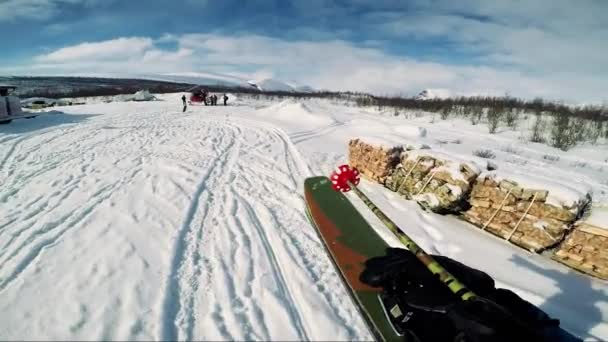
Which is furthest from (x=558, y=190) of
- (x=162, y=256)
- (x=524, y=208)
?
(x=162, y=256)

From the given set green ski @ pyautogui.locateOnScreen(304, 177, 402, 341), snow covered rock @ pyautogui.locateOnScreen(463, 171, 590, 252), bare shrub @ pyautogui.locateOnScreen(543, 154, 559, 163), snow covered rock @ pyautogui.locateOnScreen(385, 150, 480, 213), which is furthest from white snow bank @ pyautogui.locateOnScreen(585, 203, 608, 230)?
bare shrub @ pyautogui.locateOnScreen(543, 154, 559, 163)

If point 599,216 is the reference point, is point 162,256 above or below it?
below

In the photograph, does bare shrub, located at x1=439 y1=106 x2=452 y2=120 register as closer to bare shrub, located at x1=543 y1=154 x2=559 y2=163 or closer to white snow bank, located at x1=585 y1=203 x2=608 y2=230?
bare shrub, located at x1=543 y1=154 x2=559 y2=163

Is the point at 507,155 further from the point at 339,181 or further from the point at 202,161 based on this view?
the point at 202,161

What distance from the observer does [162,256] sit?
397cm

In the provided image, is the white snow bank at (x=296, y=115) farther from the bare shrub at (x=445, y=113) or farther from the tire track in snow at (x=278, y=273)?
the tire track in snow at (x=278, y=273)

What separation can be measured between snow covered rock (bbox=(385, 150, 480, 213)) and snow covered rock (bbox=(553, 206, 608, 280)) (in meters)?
1.72

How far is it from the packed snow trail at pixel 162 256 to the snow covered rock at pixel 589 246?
3.61 meters

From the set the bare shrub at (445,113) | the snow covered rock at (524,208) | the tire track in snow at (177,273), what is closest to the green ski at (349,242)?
the tire track in snow at (177,273)

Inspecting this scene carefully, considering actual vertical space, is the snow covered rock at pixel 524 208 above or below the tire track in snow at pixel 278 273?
above

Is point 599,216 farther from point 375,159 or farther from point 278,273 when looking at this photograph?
point 278,273

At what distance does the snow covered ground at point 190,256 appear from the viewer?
9.55ft

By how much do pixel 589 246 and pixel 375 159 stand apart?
14.8ft

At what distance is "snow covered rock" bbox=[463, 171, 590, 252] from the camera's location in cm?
443
